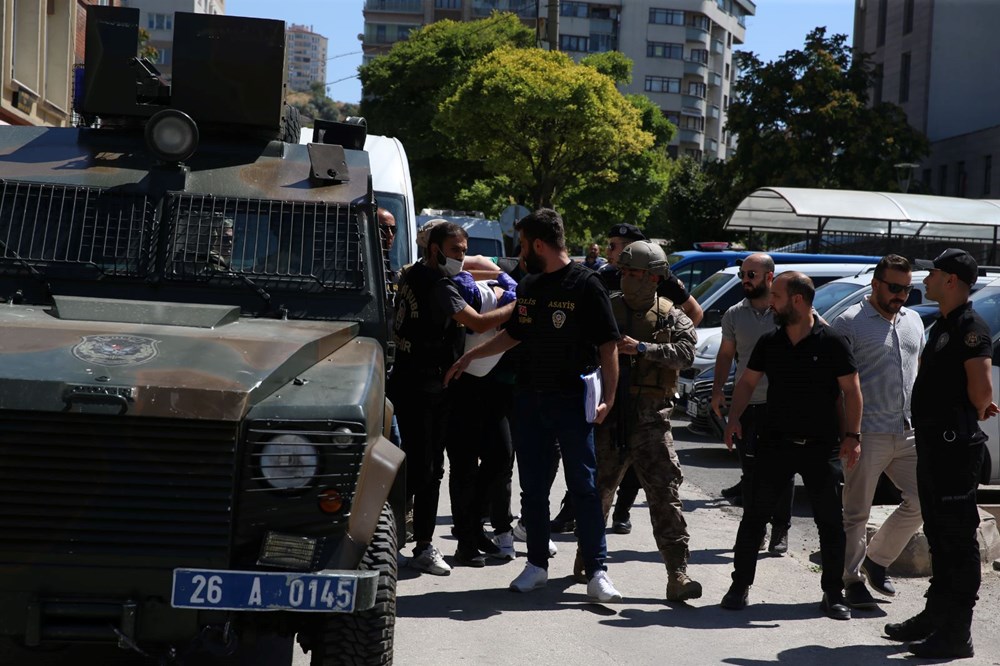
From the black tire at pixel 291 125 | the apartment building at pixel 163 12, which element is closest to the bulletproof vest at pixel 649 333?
the black tire at pixel 291 125

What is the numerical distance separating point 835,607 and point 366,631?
3.16 m

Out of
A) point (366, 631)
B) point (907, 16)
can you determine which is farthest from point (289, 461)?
point (907, 16)

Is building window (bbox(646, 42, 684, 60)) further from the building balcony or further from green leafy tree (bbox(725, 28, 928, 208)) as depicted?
green leafy tree (bbox(725, 28, 928, 208))

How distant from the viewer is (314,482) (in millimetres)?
4191

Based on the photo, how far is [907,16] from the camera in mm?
47812

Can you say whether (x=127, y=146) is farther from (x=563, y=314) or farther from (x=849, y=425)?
(x=849, y=425)

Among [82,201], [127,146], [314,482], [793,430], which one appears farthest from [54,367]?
[793,430]

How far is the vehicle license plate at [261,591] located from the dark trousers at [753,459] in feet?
10.7

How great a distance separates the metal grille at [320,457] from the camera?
163 inches

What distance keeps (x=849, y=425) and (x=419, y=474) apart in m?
2.37

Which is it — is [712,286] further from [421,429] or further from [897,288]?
[421,429]

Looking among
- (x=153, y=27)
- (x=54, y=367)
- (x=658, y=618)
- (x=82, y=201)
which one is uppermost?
(x=153, y=27)

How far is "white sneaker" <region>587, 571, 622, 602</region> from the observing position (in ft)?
21.7

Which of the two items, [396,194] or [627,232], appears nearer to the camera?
[627,232]
